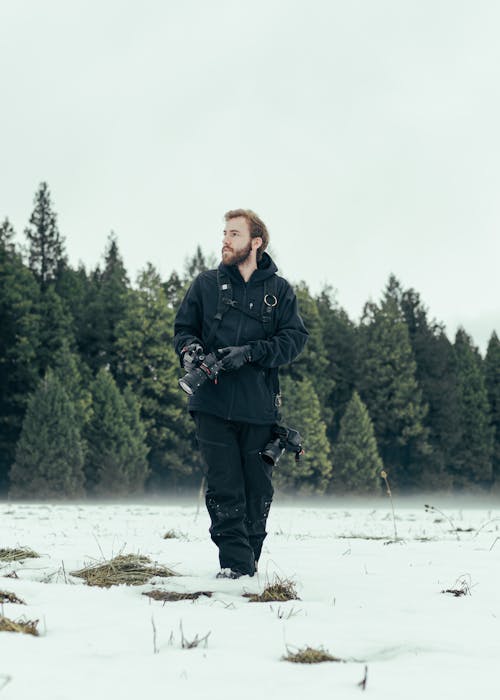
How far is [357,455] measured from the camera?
53.1m

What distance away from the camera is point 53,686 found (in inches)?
109

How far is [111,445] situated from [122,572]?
40.1 metres

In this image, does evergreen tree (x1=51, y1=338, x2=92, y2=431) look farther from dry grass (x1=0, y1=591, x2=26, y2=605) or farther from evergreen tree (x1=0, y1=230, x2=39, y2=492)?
dry grass (x1=0, y1=591, x2=26, y2=605)

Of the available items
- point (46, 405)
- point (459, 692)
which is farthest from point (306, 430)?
point (459, 692)

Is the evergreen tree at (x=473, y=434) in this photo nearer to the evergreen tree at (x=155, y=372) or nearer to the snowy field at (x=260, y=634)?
the evergreen tree at (x=155, y=372)

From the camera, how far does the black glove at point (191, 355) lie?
538 cm

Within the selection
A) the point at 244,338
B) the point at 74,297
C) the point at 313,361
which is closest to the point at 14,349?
the point at 74,297

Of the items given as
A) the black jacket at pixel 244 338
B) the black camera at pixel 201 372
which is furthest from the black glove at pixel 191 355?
the black jacket at pixel 244 338

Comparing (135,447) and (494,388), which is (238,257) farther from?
(494,388)

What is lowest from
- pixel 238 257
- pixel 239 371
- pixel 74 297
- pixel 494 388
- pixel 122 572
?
pixel 122 572

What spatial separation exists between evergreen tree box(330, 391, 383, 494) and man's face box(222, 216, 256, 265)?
47795 mm

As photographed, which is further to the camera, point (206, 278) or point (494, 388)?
point (494, 388)

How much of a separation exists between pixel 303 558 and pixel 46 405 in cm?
3454

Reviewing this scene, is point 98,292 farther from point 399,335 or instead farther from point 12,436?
point 399,335
